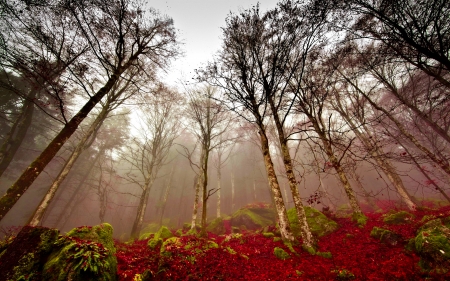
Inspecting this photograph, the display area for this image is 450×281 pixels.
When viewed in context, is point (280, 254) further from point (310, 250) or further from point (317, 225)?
point (317, 225)

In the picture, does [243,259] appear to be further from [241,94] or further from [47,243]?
[241,94]

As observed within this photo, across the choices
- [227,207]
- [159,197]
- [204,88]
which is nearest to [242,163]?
[227,207]

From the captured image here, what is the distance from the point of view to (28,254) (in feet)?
10.3

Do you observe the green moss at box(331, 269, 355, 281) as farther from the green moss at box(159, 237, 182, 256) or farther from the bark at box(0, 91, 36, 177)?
the bark at box(0, 91, 36, 177)

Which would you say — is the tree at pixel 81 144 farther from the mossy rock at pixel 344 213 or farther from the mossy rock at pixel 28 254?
the mossy rock at pixel 344 213

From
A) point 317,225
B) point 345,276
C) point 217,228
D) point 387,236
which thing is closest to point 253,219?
point 217,228

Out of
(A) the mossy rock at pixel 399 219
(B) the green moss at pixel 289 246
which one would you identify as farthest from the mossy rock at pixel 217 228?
(A) the mossy rock at pixel 399 219

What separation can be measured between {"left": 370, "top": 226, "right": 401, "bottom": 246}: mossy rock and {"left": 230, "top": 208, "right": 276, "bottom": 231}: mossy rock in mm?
11235

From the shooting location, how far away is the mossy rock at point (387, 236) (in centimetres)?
503

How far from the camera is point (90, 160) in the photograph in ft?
73.9

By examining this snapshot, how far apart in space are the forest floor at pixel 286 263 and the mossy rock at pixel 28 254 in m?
1.42

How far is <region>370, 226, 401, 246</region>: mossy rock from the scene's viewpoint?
5027 mm

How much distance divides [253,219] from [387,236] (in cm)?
1247

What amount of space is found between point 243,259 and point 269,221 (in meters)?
13.5
